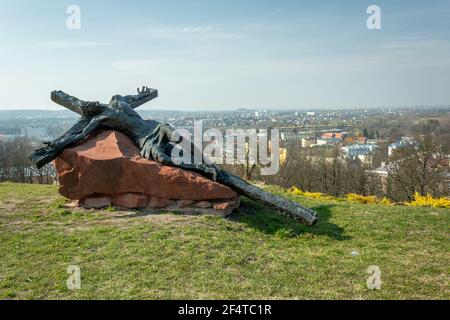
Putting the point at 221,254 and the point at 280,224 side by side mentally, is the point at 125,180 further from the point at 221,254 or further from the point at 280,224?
the point at 280,224

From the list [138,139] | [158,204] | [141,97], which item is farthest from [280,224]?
[141,97]

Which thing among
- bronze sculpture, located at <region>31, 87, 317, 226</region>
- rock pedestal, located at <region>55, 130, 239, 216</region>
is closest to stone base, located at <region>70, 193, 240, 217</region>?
rock pedestal, located at <region>55, 130, 239, 216</region>

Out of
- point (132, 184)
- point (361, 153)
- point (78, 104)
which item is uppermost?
point (78, 104)

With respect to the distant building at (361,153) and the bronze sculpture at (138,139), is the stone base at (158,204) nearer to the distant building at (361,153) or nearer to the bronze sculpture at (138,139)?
the bronze sculpture at (138,139)

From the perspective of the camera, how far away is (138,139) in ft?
→ 37.6

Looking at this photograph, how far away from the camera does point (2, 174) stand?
3266 centimetres

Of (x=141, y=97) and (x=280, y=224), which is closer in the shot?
(x=280, y=224)

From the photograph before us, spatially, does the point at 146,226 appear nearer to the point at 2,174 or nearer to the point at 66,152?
the point at 66,152

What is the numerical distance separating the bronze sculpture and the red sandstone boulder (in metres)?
0.22

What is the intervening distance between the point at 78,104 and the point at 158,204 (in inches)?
167

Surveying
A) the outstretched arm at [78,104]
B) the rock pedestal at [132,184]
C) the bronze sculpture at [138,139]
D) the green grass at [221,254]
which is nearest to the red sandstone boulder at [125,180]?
the rock pedestal at [132,184]

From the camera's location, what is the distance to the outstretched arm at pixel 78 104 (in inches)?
465

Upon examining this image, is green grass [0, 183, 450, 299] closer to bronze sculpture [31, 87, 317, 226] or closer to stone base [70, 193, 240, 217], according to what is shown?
stone base [70, 193, 240, 217]
